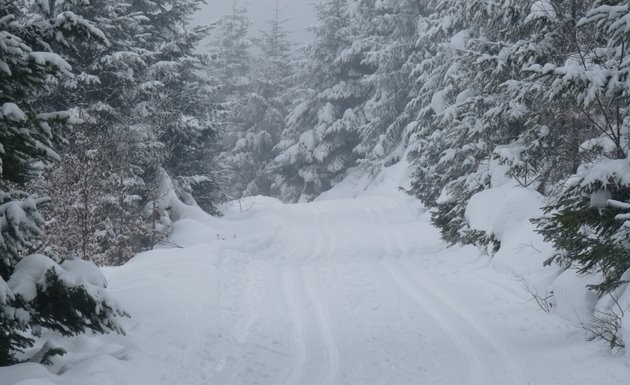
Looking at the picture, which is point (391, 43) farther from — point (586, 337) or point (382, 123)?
point (586, 337)

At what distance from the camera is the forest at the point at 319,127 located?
15.7 ft

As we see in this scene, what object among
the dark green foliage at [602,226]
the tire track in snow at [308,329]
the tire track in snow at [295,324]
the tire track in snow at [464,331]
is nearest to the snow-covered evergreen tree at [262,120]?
the tire track in snow at [308,329]

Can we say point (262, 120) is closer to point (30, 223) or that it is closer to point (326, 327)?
point (326, 327)

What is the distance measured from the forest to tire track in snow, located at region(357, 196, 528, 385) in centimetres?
140

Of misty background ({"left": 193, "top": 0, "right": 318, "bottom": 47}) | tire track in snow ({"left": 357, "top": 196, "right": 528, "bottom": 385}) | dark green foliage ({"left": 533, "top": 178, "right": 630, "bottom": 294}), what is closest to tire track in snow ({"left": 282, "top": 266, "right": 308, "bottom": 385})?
tire track in snow ({"left": 357, "top": 196, "right": 528, "bottom": 385})

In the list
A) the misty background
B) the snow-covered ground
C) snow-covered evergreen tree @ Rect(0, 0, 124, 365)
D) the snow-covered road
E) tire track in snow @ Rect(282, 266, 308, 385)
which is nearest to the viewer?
snow-covered evergreen tree @ Rect(0, 0, 124, 365)

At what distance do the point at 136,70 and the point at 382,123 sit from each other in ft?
62.2

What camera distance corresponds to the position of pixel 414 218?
68.8ft

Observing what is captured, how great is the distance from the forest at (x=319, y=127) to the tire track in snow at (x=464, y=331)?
1.40 m

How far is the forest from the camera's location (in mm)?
4789

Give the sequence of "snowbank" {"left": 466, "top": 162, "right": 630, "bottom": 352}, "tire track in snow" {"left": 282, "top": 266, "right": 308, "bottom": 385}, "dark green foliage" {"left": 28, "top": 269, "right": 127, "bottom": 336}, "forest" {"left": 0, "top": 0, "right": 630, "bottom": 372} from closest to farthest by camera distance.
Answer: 1. "dark green foliage" {"left": 28, "top": 269, "right": 127, "bottom": 336}
2. "forest" {"left": 0, "top": 0, "right": 630, "bottom": 372}
3. "tire track in snow" {"left": 282, "top": 266, "right": 308, "bottom": 385}
4. "snowbank" {"left": 466, "top": 162, "right": 630, "bottom": 352}

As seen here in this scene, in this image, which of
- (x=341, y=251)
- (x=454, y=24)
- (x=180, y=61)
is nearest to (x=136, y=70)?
(x=180, y=61)

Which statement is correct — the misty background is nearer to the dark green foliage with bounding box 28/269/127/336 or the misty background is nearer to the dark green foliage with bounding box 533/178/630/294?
the dark green foliage with bounding box 533/178/630/294

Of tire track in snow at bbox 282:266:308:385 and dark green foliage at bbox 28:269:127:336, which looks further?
tire track in snow at bbox 282:266:308:385
